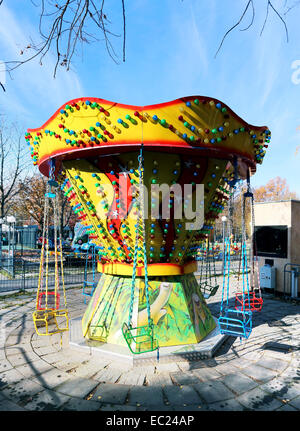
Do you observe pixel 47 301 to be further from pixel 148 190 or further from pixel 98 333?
pixel 148 190

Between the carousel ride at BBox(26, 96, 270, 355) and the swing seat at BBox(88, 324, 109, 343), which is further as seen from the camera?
the swing seat at BBox(88, 324, 109, 343)

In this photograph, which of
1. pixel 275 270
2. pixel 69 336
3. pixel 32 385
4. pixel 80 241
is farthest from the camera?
pixel 80 241

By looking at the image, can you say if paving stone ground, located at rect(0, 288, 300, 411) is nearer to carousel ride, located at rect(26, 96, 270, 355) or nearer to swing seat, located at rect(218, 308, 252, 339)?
swing seat, located at rect(218, 308, 252, 339)

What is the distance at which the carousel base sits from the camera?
456cm

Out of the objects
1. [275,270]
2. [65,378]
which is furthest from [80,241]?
[65,378]

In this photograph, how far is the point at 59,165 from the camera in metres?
5.59

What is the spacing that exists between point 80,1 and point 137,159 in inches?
95.9

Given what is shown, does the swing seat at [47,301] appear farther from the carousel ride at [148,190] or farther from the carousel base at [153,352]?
the carousel base at [153,352]

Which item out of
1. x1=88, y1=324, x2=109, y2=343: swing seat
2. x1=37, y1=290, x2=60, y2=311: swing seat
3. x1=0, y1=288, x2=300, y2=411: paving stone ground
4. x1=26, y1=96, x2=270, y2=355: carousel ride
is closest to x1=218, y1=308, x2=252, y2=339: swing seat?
x1=26, y1=96, x2=270, y2=355: carousel ride

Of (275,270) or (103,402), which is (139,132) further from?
(275,270)

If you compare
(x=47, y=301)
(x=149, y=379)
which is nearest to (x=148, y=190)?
(x=149, y=379)

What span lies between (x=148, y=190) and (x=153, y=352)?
2.80 metres

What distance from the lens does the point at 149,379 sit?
4.06 metres

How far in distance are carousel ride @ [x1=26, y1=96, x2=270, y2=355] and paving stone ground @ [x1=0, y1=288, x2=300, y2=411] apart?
0.49 meters
